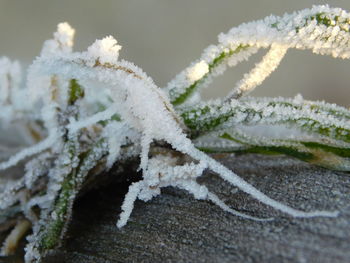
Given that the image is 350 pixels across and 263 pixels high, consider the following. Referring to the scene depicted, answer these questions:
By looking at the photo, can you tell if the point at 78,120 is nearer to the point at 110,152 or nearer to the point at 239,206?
the point at 110,152

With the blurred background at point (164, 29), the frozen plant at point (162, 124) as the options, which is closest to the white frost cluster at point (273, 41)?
the frozen plant at point (162, 124)

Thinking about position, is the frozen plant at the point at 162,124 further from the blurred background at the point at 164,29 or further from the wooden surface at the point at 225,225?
the blurred background at the point at 164,29

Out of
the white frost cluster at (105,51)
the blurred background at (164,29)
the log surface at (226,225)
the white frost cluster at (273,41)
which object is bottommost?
the log surface at (226,225)

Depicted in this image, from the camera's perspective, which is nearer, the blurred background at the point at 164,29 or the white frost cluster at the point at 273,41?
the white frost cluster at the point at 273,41

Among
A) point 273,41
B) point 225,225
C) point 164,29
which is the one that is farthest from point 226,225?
point 164,29

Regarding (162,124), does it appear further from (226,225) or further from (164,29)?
(164,29)

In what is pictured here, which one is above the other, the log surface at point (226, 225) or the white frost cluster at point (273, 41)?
the white frost cluster at point (273, 41)
